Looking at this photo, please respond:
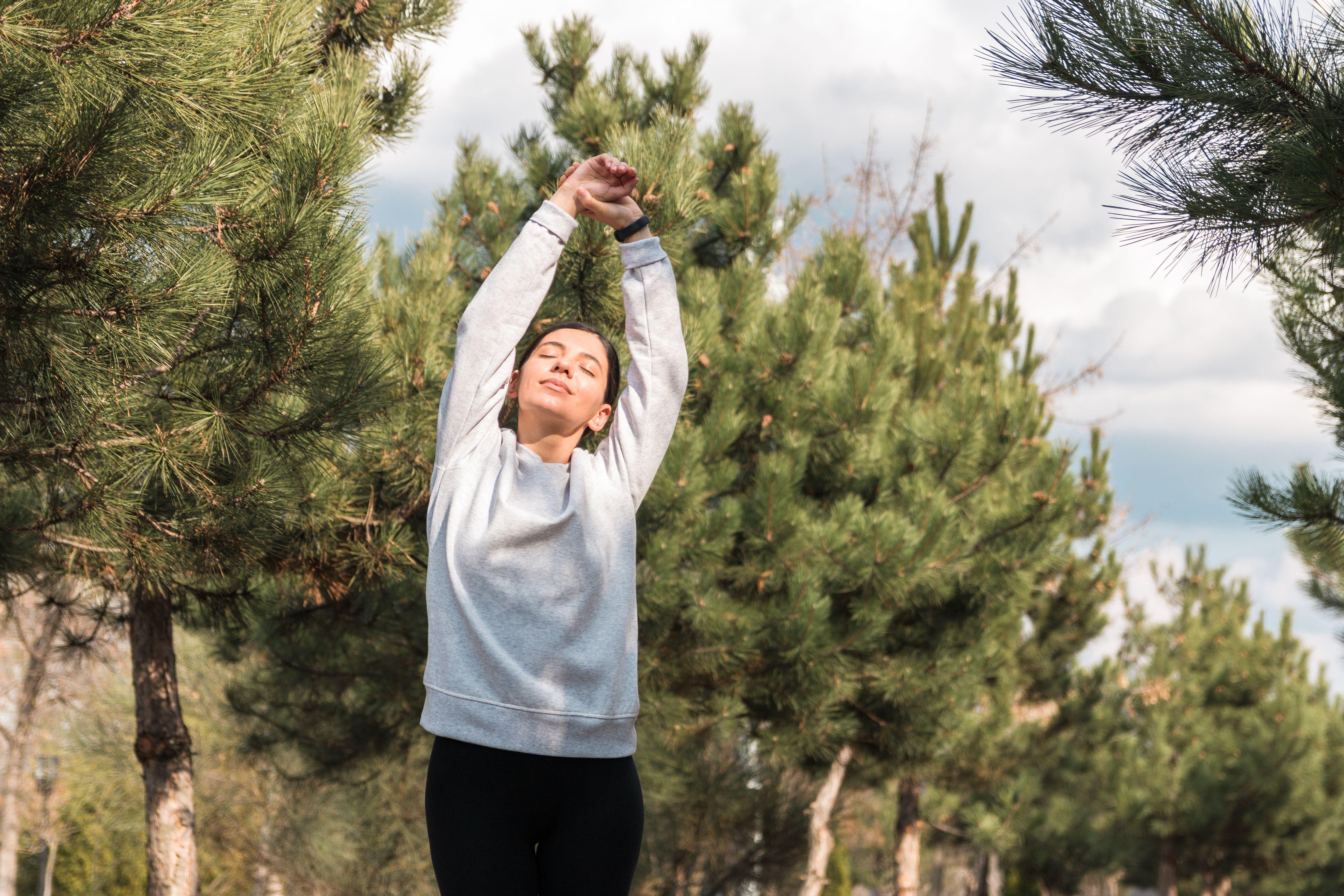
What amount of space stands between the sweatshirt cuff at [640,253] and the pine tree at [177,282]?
0.89 m

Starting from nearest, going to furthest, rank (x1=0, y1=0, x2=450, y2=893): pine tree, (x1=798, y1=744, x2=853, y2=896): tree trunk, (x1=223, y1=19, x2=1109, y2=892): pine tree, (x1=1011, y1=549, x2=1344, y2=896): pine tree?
1. (x1=0, y1=0, x2=450, y2=893): pine tree
2. (x1=223, y1=19, x2=1109, y2=892): pine tree
3. (x1=798, y1=744, x2=853, y2=896): tree trunk
4. (x1=1011, y1=549, x2=1344, y2=896): pine tree

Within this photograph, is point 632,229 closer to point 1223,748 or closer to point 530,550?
point 530,550

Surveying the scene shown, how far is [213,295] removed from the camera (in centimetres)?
221

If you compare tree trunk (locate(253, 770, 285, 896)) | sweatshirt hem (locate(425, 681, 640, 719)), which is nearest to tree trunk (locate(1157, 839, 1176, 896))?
tree trunk (locate(253, 770, 285, 896))

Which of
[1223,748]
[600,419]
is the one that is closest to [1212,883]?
[1223,748]

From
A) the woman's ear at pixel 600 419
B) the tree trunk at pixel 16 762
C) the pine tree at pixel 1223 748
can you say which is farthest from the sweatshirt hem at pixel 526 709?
the tree trunk at pixel 16 762

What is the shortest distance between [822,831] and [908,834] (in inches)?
57.9

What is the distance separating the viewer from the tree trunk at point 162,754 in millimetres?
3564

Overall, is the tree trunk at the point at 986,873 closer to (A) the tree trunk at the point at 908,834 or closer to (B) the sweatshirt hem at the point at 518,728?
(A) the tree trunk at the point at 908,834

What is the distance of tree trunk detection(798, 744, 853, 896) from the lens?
7.48m

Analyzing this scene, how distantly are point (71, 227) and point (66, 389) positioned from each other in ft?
1.52

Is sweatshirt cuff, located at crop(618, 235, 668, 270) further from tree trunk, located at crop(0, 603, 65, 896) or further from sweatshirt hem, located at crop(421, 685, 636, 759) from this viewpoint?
tree trunk, located at crop(0, 603, 65, 896)

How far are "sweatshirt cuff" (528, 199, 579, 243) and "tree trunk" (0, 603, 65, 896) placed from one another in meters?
11.7

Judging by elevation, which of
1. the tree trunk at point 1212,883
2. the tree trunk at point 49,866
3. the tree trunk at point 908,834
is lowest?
the tree trunk at point 49,866
